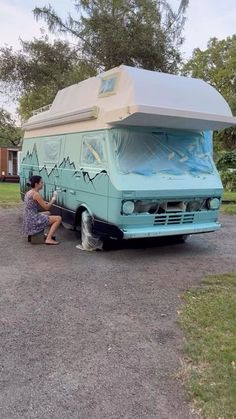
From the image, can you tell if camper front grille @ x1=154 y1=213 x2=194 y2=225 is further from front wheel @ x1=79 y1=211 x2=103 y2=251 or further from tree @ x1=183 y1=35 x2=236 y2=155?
tree @ x1=183 y1=35 x2=236 y2=155

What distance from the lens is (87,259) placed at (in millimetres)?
7152

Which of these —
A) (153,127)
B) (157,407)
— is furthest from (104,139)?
(157,407)

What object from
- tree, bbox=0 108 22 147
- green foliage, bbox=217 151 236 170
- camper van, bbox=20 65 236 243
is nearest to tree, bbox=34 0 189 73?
green foliage, bbox=217 151 236 170

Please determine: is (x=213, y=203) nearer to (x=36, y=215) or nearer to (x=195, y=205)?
(x=195, y=205)

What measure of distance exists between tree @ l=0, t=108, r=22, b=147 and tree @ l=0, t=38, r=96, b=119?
78.5 ft

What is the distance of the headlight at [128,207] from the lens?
6745mm

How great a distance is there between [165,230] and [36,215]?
2.64m

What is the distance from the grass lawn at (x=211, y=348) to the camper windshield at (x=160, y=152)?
94.9 inches

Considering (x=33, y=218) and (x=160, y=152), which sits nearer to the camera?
(x=160, y=152)

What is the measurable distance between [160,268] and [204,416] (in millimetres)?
3789

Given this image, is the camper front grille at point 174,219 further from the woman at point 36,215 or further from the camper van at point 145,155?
the woman at point 36,215

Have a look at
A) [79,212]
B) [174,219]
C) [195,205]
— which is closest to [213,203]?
[195,205]

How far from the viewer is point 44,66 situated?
2288 centimetres

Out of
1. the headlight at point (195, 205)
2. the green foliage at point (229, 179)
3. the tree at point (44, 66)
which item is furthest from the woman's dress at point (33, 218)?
the green foliage at point (229, 179)
